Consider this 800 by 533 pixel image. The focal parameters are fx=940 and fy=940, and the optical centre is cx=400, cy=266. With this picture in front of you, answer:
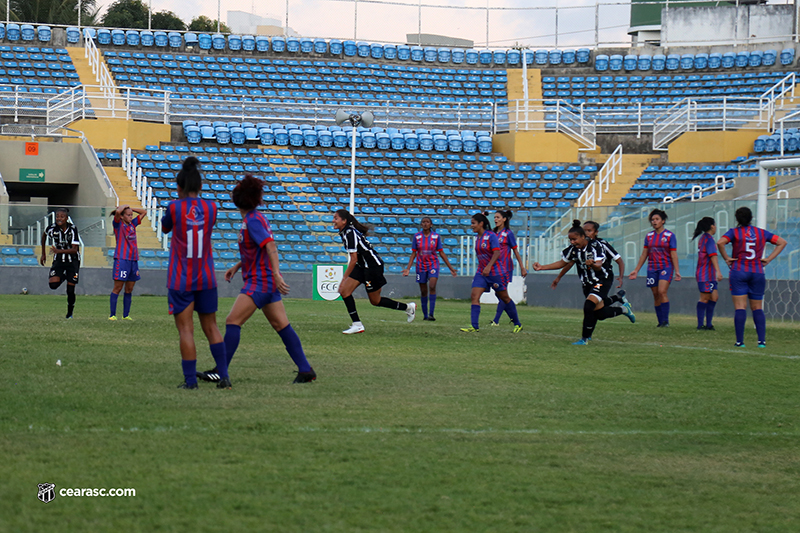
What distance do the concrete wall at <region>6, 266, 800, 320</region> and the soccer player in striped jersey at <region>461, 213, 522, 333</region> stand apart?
706cm

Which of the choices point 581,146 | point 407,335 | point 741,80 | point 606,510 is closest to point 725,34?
point 741,80

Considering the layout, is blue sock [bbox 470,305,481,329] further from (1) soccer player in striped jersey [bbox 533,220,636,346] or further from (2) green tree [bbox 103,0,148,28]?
(2) green tree [bbox 103,0,148,28]

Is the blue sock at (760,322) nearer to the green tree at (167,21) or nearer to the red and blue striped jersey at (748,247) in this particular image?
the red and blue striped jersey at (748,247)

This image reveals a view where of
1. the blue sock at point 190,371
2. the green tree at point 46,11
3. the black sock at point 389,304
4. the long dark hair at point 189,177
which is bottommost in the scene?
the blue sock at point 190,371

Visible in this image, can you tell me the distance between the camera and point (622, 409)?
24.3 feet

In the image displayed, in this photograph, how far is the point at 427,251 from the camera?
66.1 feet

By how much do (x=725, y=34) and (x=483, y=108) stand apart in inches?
537

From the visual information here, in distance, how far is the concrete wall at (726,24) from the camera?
43.2m

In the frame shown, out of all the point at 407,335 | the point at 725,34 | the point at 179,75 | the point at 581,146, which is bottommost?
the point at 407,335

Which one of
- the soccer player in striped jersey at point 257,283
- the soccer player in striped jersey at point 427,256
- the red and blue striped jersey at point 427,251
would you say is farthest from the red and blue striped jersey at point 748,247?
the red and blue striped jersey at point 427,251

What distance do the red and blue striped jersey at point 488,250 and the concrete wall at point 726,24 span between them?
32.0m

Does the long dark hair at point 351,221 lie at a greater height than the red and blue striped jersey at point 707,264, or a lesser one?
greater

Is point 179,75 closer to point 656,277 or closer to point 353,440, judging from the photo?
point 656,277

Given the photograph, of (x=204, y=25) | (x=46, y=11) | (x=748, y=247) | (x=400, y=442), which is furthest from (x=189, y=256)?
(x=204, y=25)
